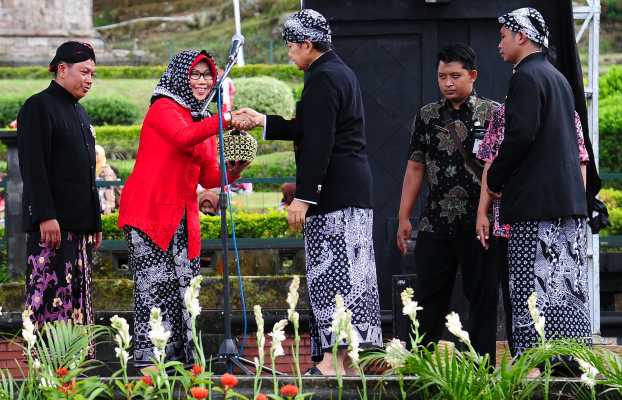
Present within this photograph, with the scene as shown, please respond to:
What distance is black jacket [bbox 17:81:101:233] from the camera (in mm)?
7629

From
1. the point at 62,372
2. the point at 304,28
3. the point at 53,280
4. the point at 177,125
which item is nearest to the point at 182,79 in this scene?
the point at 177,125

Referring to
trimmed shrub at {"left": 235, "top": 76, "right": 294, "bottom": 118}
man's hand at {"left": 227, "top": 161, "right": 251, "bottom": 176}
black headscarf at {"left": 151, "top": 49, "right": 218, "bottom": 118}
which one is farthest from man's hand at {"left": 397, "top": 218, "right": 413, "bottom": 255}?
trimmed shrub at {"left": 235, "top": 76, "right": 294, "bottom": 118}

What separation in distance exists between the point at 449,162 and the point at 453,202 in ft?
0.72

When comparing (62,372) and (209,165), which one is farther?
(209,165)

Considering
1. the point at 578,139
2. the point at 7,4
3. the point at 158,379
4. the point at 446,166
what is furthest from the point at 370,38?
the point at 7,4

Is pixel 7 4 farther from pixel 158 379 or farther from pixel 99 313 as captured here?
pixel 158 379

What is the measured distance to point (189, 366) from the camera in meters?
7.35

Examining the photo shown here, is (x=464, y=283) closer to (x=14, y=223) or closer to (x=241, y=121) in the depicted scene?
(x=241, y=121)

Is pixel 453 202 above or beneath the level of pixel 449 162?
beneath

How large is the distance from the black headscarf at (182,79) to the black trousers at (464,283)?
4.78ft

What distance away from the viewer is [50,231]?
7.58 m

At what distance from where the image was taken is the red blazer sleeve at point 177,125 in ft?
24.1

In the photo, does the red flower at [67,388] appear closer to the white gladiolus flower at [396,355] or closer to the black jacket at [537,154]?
the white gladiolus flower at [396,355]

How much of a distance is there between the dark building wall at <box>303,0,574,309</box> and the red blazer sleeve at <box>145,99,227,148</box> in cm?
223
